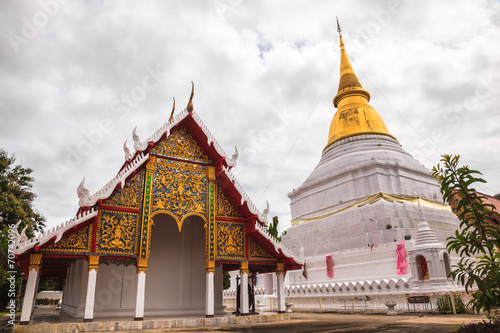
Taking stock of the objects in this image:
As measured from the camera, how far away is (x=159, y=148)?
453 inches

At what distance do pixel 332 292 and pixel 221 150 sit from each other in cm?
1087

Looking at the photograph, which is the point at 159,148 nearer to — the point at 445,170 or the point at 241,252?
the point at 241,252

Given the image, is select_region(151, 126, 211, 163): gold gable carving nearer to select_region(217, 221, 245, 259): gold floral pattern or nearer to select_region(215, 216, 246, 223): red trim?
select_region(215, 216, 246, 223): red trim

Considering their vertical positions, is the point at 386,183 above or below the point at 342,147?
below

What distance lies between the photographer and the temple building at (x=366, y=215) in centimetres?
1647

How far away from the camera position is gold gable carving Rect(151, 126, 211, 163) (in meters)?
11.6

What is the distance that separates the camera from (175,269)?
13164 mm

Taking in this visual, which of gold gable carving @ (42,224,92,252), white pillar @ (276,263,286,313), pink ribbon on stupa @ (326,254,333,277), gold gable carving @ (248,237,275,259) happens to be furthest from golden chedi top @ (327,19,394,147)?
gold gable carving @ (42,224,92,252)

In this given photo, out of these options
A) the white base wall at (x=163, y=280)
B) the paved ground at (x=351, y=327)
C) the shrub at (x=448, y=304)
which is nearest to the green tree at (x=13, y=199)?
the white base wall at (x=163, y=280)

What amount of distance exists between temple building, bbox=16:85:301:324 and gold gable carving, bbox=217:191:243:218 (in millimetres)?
36

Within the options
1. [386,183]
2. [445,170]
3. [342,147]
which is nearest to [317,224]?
[386,183]

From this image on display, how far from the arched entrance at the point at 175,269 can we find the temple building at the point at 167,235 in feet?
0.12

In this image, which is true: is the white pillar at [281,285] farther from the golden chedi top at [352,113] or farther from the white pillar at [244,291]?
→ the golden chedi top at [352,113]

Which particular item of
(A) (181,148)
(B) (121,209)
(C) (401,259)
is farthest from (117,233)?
(C) (401,259)
